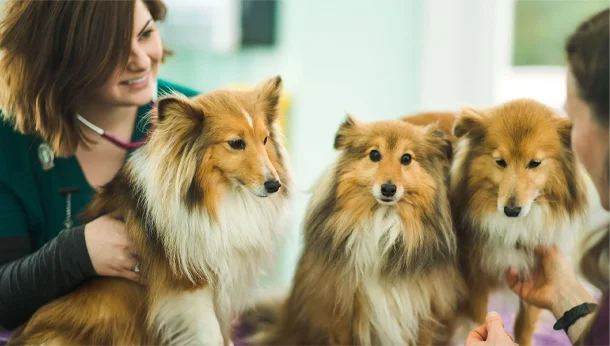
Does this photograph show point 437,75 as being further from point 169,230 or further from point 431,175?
point 169,230

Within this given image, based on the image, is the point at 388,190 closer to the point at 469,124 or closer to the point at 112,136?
the point at 469,124

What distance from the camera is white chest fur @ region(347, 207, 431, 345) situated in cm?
123

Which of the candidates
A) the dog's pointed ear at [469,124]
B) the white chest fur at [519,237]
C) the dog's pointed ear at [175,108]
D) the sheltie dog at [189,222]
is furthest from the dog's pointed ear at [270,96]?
the white chest fur at [519,237]

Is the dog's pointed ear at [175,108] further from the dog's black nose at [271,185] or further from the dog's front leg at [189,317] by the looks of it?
the dog's front leg at [189,317]

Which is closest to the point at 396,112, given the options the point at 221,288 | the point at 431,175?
the point at 431,175

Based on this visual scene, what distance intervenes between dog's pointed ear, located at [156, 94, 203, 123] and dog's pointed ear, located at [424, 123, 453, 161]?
1.56 ft

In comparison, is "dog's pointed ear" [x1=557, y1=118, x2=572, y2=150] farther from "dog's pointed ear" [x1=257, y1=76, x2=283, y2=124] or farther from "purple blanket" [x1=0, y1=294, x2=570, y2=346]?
"dog's pointed ear" [x1=257, y1=76, x2=283, y2=124]

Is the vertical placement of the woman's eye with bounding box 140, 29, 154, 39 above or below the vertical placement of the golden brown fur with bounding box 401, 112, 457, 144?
above

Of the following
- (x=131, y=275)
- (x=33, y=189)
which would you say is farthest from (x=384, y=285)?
(x=33, y=189)

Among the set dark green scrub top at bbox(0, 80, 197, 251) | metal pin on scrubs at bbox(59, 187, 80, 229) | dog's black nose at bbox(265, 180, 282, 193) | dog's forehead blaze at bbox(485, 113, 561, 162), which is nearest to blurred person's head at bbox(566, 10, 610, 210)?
dog's forehead blaze at bbox(485, 113, 561, 162)

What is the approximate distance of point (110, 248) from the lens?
47.4 inches

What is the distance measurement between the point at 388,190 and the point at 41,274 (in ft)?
2.42

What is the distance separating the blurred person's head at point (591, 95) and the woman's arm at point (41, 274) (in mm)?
971

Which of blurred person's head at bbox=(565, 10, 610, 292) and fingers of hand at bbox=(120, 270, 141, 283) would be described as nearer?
blurred person's head at bbox=(565, 10, 610, 292)
